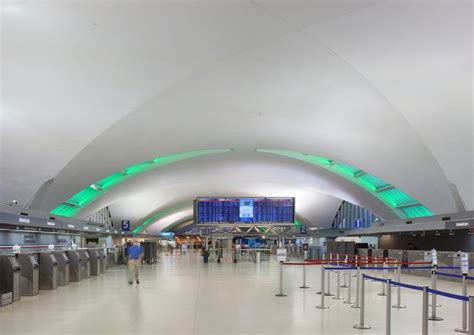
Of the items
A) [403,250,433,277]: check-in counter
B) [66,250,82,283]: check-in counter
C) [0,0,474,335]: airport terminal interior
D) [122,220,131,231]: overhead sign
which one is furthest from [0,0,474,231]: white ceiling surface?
[122,220,131,231]: overhead sign

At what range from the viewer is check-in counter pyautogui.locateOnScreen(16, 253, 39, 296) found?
13.0 m

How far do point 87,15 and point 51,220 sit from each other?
15.5 metres

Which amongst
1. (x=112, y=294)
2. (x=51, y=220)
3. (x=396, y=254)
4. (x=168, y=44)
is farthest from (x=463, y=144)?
(x=51, y=220)

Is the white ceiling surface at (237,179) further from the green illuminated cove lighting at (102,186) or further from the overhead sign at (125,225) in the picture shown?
the overhead sign at (125,225)

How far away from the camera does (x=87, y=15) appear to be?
1052cm

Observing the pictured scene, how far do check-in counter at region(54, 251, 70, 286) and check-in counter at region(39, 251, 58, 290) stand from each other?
34.3 inches

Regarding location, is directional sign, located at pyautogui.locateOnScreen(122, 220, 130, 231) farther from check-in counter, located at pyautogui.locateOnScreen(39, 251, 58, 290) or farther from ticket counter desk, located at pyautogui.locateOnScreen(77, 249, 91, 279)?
check-in counter, located at pyautogui.locateOnScreen(39, 251, 58, 290)

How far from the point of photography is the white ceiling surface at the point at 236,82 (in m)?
10.9

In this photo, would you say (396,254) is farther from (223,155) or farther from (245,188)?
(245,188)

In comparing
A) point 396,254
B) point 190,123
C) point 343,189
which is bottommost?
point 396,254

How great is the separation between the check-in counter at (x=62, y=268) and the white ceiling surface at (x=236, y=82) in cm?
397

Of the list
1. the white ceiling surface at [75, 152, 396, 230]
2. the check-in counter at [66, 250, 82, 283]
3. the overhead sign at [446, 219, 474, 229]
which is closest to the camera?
the check-in counter at [66, 250, 82, 283]

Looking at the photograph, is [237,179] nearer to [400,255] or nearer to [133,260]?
[400,255]

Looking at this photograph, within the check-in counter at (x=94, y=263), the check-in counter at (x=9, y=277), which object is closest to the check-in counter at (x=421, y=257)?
the check-in counter at (x=94, y=263)
